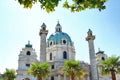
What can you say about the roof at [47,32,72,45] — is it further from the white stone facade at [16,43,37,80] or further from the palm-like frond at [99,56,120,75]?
the palm-like frond at [99,56,120,75]

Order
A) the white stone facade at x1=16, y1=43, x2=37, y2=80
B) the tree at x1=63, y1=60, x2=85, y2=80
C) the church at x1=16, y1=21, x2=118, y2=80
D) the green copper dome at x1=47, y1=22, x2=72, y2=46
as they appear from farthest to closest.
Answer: the green copper dome at x1=47, y1=22, x2=72, y2=46
the white stone facade at x1=16, y1=43, x2=37, y2=80
the church at x1=16, y1=21, x2=118, y2=80
the tree at x1=63, y1=60, x2=85, y2=80

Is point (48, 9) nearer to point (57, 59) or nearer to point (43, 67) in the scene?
point (43, 67)

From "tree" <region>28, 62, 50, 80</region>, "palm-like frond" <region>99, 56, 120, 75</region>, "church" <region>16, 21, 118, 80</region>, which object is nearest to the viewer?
"tree" <region>28, 62, 50, 80</region>

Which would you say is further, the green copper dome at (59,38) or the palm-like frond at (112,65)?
the green copper dome at (59,38)

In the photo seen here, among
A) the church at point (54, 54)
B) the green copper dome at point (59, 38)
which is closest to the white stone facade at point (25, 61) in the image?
the church at point (54, 54)

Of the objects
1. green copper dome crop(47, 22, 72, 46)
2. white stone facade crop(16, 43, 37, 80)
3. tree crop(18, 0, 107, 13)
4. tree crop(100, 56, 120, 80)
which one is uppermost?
green copper dome crop(47, 22, 72, 46)


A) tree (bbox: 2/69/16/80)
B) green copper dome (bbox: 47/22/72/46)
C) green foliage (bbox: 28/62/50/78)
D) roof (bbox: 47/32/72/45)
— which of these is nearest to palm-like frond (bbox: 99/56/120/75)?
green foliage (bbox: 28/62/50/78)

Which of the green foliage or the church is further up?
the church

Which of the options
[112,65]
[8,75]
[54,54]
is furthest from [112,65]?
[54,54]

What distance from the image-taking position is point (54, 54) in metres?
79.1

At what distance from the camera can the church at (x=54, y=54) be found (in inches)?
2798

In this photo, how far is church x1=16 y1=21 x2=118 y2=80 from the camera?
233 feet

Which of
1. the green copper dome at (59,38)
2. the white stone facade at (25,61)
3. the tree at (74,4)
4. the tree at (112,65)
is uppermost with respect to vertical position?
the green copper dome at (59,38)

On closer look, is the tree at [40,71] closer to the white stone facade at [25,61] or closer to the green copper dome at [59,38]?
the white stone facade at [25,61]
